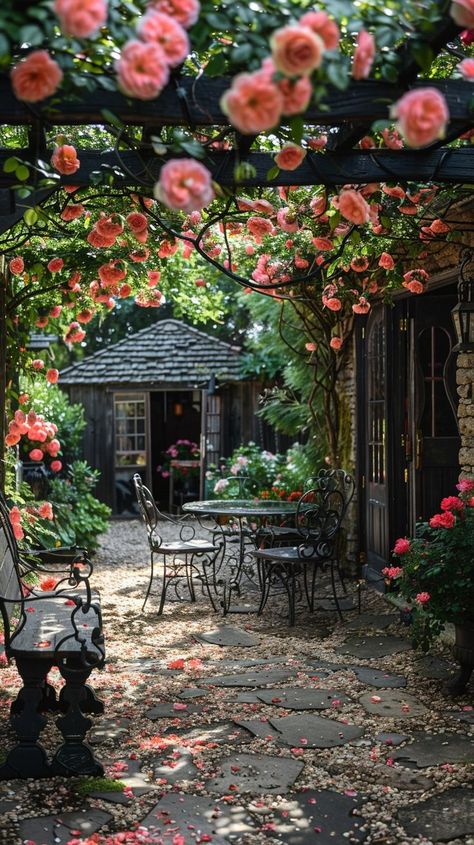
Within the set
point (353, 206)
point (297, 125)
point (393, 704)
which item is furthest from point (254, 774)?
point (297, 125)

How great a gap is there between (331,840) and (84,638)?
1.37 meters

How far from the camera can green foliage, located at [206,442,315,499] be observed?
32.8 ft

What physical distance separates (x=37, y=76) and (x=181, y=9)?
0.43 metres

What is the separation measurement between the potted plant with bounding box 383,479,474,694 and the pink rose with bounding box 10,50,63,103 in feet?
10.4

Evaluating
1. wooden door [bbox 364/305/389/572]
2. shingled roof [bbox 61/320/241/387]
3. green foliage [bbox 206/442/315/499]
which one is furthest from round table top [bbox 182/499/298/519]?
shingled roof [bbox 61/320/241/387]

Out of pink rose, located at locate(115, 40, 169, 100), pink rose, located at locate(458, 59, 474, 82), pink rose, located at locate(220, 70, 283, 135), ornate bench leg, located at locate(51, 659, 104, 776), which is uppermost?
pink rose, located at locate(458, 59, 474, 82)

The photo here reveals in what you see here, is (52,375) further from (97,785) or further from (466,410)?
(97,785)

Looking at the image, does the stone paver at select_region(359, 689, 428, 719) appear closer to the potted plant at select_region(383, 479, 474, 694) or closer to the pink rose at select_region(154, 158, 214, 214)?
the potted plant at select_region(383, 479, 474, 694)

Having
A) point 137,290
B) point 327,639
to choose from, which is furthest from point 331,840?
point 137,290

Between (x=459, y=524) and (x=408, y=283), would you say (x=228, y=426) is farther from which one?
(x=459, y=524)

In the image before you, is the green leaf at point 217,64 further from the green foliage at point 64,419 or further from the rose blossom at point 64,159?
the green foliage at point 64,419

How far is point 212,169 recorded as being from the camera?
3857 millimetres

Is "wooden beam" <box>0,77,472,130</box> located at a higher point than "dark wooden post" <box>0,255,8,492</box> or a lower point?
higher

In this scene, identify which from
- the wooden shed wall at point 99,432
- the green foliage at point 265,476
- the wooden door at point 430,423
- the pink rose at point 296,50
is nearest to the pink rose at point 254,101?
the pink rose at point 296,50
